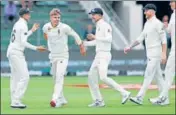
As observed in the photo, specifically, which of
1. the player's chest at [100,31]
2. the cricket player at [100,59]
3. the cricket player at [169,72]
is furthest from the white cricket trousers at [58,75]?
the cricket player at [169,72]

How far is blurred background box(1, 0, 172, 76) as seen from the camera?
30.3 meters

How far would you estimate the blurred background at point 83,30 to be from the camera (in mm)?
30328

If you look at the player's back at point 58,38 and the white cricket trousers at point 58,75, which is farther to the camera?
the player's back at point 58,38

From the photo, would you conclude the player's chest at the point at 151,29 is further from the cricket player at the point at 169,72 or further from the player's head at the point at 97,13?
the player's head at the point at 97,13

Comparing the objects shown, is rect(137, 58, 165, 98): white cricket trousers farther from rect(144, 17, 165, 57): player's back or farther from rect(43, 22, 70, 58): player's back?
rect(43, 22, 70, 58): player's back

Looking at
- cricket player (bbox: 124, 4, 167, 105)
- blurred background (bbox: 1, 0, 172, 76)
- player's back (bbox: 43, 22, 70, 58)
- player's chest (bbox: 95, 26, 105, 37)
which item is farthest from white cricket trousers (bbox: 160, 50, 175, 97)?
blurred background (bbox: 1, 0, 172, 76)

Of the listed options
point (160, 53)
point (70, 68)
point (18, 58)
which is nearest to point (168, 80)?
point (160, 53)

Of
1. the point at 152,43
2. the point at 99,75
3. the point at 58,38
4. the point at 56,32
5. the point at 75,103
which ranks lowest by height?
the point at 75,103

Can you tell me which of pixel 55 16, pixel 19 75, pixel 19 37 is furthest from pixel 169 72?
pixel 19 37

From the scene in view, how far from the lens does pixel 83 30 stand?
32.5m

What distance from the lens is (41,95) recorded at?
66.3 ft

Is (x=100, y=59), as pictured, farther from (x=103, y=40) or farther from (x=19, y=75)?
(x=19, y=75)

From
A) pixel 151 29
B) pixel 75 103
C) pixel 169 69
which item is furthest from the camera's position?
pixel 75 103

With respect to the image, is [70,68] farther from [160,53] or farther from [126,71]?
[160,53]
